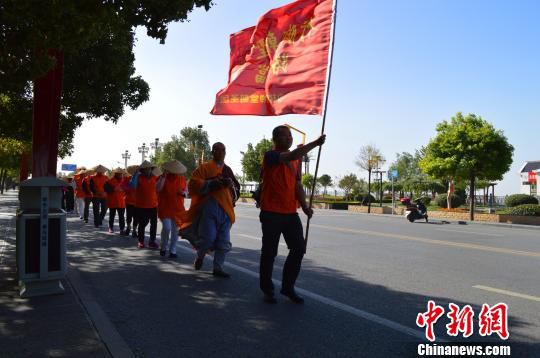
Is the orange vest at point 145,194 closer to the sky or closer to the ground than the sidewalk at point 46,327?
closer to the sky

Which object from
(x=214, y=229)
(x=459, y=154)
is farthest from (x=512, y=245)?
(x=459, y=154)

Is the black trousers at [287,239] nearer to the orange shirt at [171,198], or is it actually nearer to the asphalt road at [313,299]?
the asphalt road at [313,299]

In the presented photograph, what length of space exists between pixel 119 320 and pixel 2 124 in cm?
1133

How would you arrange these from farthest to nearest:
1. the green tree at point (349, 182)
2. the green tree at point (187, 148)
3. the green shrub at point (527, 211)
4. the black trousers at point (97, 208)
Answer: the green tree at point (187, 148) < the green tree at point (349, 182) < the green shrub at point (527, 211) < the black trousers at point (97, 208)

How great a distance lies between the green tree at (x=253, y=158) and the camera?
6088cm

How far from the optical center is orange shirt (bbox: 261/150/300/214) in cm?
503

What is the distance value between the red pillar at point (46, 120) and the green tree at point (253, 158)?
53774 mm

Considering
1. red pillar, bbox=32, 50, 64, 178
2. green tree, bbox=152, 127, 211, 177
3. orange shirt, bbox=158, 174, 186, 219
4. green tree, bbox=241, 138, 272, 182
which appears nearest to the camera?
red pillar, bbox=32, 50, 64, 178

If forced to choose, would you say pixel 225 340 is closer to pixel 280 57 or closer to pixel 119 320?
pixel 119 320

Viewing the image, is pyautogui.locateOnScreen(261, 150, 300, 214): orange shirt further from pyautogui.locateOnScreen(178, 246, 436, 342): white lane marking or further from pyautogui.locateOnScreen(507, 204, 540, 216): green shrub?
pyautogui.locateOnScreen(507, 204, 540, 216): green shrub

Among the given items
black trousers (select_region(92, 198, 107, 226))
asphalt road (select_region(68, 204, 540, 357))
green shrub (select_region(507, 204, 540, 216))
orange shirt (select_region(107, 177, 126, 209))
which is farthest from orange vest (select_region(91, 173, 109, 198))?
green shrub (select_region(507, 204, 540, 216))

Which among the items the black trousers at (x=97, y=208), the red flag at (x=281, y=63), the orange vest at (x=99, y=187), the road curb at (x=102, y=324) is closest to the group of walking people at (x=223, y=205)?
the red flag at (x=281, y=63)

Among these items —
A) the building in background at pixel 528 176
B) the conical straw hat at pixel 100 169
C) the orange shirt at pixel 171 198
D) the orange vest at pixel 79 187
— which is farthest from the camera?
the building in background at pixel 528 176

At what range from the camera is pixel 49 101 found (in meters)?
6.20
